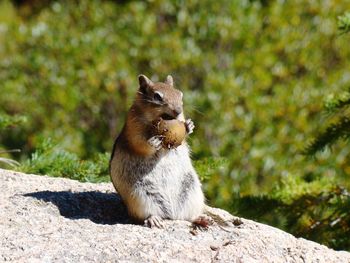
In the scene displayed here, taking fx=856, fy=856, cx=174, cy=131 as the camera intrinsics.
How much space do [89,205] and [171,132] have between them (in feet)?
2.57

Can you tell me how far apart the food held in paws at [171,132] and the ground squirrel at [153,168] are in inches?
1.6

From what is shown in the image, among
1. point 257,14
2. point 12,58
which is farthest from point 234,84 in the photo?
point 12,58

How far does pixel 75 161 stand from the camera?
702 centimetres

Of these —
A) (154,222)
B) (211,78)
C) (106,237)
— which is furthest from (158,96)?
(211,78)

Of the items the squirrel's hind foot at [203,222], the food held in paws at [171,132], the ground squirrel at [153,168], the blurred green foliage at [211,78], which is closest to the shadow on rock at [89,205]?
the ground squirrel at [153,168]

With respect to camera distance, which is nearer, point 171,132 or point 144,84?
point 171,132

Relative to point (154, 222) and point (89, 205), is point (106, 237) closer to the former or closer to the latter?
point (154, 222)

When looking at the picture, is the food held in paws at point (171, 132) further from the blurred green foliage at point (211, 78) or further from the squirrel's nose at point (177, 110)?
the blurred green foliage at point (211, 78)

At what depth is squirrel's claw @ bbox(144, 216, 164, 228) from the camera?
5422 mm

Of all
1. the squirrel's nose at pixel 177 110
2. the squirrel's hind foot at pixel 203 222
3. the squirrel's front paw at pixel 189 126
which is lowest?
the squirrel's hind foot at pixel 203 222

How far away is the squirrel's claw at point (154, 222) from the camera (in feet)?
17.8

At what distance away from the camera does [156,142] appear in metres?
5.59

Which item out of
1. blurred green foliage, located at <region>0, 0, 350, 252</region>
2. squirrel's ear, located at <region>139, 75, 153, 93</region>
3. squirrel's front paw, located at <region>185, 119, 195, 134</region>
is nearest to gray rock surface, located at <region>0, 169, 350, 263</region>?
squirrel's front paw, located at <region>185, 119, 195, 134</region>

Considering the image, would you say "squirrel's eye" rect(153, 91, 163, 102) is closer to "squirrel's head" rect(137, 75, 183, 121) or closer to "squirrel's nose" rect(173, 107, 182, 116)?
"squirrel's head" rect(137, 75, 183, 121)
